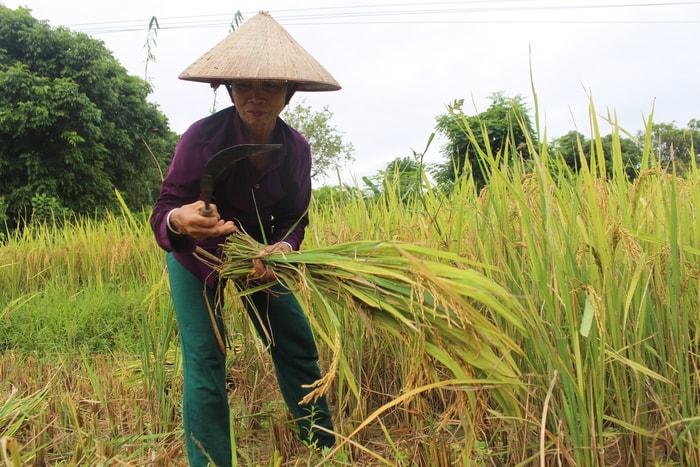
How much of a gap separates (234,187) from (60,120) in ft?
45.4

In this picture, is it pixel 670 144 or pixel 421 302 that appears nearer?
pixel 421 302

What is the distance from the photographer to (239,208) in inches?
74.7

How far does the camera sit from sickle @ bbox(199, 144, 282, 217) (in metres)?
1.44

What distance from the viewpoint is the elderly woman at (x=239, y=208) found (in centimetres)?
163

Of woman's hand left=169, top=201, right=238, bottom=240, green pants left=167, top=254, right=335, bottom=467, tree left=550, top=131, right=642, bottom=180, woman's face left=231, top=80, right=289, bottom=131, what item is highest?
woman's face left=231, top=80, right=289, bottom=131

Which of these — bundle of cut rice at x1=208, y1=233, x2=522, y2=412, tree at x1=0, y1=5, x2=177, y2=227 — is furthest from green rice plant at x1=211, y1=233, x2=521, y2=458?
tree at x1=0, y1=5, x2=177, y2=227

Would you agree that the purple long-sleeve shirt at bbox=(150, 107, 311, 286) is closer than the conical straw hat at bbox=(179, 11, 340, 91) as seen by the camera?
No

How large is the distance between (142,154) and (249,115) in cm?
1523

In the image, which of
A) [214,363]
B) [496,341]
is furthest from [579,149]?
[214,363]

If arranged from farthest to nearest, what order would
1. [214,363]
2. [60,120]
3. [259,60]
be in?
[60,120], [214,363], [259,60]

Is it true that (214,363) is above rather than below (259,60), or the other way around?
below

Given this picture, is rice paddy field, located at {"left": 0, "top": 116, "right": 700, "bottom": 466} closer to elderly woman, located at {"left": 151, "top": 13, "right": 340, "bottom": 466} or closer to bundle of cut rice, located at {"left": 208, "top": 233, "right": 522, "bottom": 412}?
bundle of cut rice, located at {"left": 208, "top": 233, "right": 522, "bottom": 412}

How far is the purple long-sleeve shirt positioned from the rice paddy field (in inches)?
9.2

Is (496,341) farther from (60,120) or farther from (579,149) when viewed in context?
(60,120)
